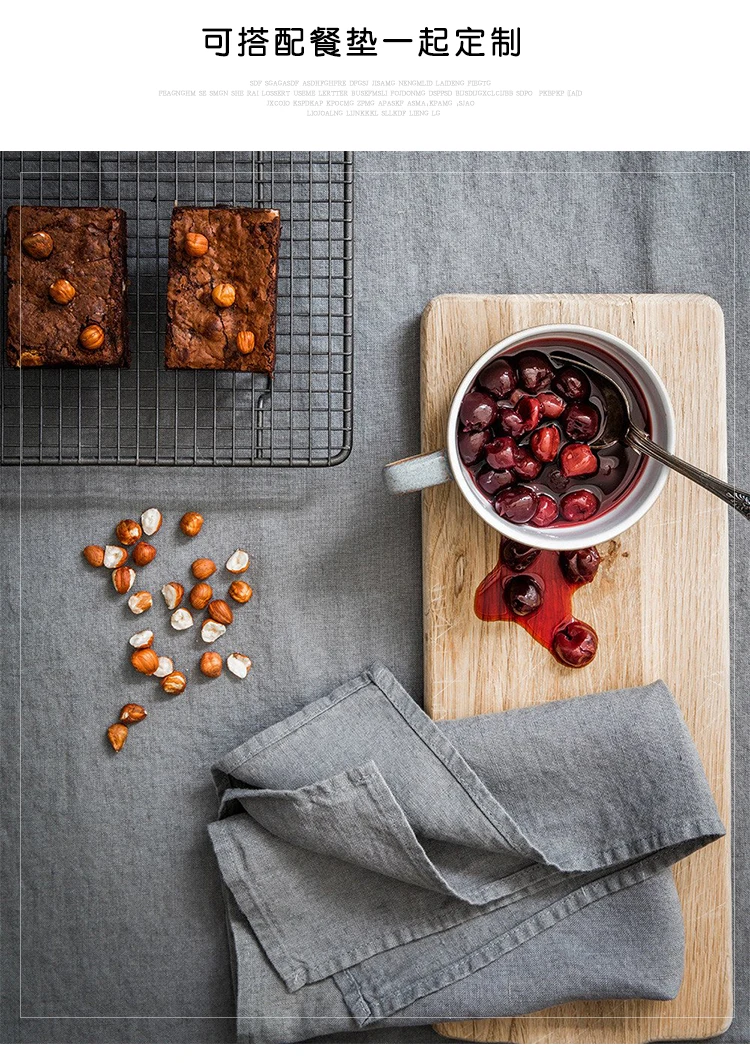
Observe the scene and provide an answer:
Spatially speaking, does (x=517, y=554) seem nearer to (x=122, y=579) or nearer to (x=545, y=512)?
(x=545, y=512)

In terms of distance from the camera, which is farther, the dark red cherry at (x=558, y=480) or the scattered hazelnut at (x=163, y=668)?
the scattered hazelnut at (x=163, y=668)

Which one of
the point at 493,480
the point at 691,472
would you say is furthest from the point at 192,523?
the point at 691,472

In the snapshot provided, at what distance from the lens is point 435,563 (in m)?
1.01

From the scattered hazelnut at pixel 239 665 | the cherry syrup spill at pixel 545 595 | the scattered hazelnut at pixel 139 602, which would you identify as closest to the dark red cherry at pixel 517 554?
the cherry syrup spill at pixel 545 595

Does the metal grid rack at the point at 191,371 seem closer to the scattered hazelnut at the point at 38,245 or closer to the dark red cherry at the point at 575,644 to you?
the scattered hazelnut at the point at 38,245

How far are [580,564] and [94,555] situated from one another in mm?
615

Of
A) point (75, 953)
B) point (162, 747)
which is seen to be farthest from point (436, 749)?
point (75, 953)

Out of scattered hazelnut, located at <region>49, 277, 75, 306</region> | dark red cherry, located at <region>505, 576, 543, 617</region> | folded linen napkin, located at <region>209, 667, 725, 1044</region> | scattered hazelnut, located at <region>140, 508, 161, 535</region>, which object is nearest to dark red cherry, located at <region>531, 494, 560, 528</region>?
dark red cherry, located at <region>505, 576, 543, 617</region>

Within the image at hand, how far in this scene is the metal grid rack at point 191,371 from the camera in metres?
1.01

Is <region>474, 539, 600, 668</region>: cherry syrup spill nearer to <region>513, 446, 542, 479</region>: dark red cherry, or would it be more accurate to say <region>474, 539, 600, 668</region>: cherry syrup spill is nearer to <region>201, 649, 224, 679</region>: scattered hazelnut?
<region>513, 446, 542, 479</region>: dark red cherry

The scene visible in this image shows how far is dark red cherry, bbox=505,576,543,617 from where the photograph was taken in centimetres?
100

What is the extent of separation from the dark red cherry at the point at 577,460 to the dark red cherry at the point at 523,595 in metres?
0.16

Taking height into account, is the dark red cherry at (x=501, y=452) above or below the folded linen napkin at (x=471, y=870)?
above

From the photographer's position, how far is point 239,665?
1043mm
